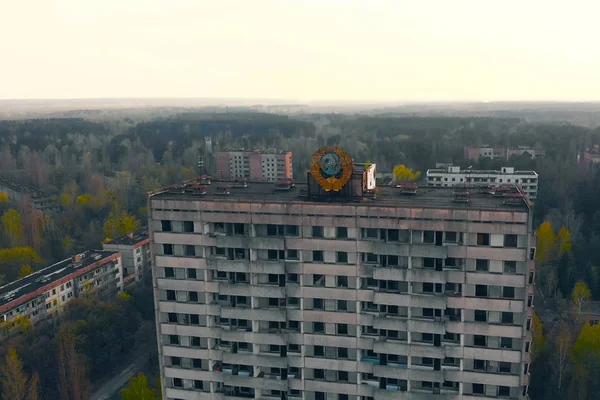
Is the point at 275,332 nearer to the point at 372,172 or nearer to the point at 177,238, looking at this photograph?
the point at 177,238

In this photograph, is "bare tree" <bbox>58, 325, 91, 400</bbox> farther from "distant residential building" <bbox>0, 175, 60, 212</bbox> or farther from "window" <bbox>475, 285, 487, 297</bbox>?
"distant residential building" <bbox>0, 175, 60, 212</bbox>

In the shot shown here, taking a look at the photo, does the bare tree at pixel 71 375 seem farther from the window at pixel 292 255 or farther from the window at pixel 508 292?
the window at pixel 508 292

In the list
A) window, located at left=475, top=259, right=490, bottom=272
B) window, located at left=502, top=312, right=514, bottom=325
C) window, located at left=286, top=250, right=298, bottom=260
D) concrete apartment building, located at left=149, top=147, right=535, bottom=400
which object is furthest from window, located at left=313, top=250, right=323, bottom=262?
window, located at left=502, top=312, right=514, bottom=325

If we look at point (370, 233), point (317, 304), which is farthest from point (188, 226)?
point (370, 233)

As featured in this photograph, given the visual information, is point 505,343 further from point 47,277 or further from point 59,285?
point 47,277

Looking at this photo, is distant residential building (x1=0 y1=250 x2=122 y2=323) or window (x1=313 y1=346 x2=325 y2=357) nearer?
window (x1=313 y1=346 x2=325 y2=357)

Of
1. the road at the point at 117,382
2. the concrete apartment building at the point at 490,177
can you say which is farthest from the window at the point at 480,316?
the concrete apartment building at the point at 490,177
